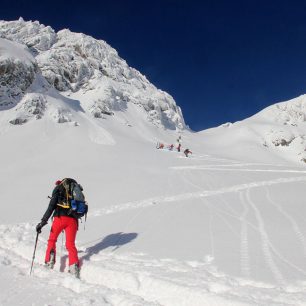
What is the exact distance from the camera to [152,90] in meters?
86.1

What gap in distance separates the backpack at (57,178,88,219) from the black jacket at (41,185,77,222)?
0.08 feet

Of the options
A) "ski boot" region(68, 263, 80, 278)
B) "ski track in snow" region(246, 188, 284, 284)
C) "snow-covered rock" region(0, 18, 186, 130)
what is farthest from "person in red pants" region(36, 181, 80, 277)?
"snow-covered rock" region(0, 18, 186, 130)

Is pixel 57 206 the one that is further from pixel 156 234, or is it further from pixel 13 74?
pixel 13 74

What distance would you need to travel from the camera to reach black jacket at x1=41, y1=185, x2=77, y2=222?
7915 millimetres

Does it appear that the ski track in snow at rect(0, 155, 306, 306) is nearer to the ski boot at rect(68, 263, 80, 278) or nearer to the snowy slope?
the snowy slope

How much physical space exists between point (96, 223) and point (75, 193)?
189 inches

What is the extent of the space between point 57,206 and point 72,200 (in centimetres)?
38

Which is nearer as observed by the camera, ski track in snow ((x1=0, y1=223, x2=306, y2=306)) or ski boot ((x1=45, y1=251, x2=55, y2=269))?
ski track in snow ((x1=0, y1=223, x2=306, y2=306))

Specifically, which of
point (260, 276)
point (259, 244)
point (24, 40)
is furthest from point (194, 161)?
point (24, 40)

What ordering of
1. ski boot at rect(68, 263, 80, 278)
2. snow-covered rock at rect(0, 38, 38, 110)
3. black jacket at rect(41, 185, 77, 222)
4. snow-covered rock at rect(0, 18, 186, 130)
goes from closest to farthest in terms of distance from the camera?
1. ski boot at rect(68, 263, 80, 278)
2. black jacket at rect(41, 185, 77, 222)
3. snow-covered rock at rect(0, 38, 38, 110)
4. snow-covered rock at rect(0, 18, 186, 130)

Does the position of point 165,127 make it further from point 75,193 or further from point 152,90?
point 75,193

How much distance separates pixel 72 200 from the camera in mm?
7977

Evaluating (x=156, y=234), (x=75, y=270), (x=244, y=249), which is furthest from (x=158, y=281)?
(x=156, y=234)

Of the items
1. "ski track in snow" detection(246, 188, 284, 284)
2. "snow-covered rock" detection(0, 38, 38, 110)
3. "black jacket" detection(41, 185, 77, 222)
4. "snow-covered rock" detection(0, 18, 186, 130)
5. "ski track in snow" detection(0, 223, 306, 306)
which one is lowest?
"ski track in snow" detection(0, 223, 306, 306)
